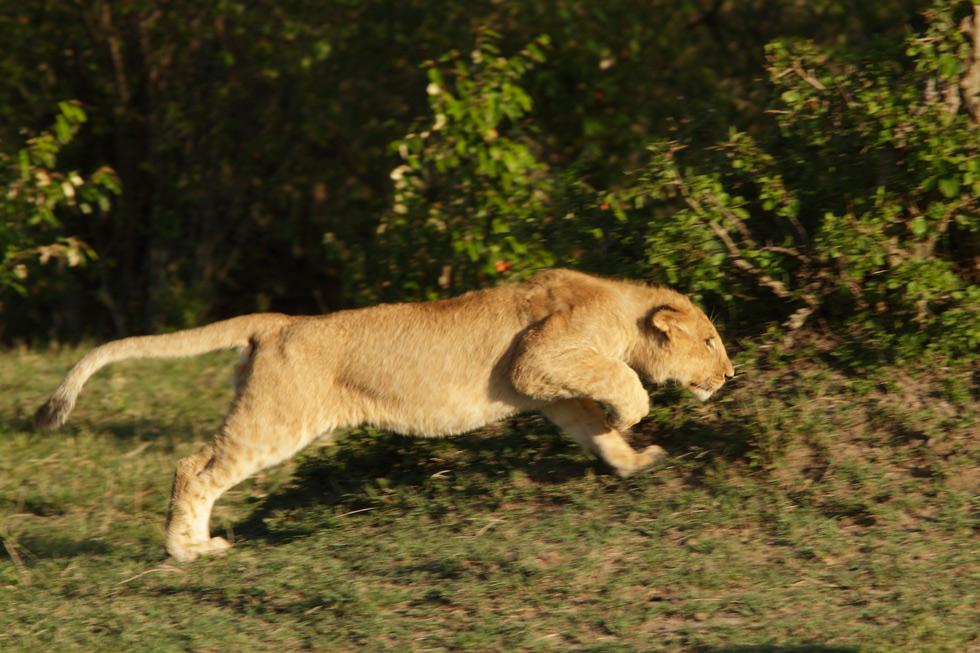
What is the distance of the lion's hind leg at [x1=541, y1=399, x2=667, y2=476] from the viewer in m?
5.36

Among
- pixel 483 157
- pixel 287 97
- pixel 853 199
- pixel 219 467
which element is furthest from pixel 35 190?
pixel 853 199

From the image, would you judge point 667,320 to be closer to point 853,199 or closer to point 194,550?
point 853,199

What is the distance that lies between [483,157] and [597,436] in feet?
10.9

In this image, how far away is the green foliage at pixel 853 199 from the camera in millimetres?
5523

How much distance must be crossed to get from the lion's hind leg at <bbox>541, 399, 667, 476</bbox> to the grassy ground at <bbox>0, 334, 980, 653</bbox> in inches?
3.6

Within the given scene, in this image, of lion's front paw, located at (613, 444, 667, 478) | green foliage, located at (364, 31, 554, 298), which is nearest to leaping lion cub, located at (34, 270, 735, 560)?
lion's front paw, located at (613, 444, 667, 478)

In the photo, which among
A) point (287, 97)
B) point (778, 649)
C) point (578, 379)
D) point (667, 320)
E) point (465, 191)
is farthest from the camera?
point (287, 97)

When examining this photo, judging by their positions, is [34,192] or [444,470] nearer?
[444,470]

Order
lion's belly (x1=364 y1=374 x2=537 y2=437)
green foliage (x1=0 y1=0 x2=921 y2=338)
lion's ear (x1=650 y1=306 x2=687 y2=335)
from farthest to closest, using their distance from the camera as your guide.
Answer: green foliage (x1=0 y1=0 x2=921 y2=338)
lion's ear (x1=650 y1=306 x2=687 y2=335)
lion's belly (x1=364 y1=374 x2=537 y2=437)

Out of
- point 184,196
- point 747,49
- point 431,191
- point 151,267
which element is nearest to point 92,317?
point 151,267

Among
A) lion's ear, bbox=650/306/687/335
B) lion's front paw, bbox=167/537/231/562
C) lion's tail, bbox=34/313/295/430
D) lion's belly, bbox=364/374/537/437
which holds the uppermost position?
lion's tail, bbox=34/313/295/430

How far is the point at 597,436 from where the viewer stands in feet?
17.7

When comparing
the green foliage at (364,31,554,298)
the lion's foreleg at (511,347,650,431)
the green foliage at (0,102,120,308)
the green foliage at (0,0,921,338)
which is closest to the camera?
the lion's foreleg at (511,347,650,431)

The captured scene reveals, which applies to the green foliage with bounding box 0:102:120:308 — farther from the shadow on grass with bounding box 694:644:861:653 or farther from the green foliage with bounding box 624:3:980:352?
the shadow on grass with bounding box 694:644:861:653
